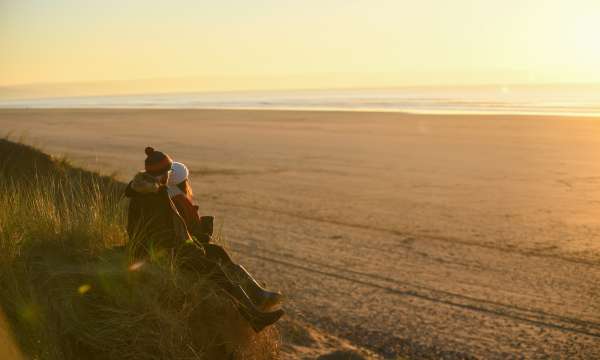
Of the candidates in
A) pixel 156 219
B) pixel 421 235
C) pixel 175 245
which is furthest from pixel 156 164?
pixel 421 235

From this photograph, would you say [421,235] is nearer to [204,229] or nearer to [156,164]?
[204,229]

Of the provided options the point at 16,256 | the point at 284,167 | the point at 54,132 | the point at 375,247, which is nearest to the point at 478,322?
the point at 375,247

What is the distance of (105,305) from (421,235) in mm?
6458

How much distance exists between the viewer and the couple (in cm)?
502

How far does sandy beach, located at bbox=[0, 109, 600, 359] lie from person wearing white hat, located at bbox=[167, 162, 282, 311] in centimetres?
155

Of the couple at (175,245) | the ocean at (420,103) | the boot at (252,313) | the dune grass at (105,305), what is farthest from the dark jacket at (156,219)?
the ocean at (420,103)

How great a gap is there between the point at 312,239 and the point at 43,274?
17.6 feet

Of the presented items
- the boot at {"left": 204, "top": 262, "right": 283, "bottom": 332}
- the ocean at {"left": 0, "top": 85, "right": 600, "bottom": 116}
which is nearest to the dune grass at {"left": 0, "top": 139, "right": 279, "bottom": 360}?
the boot at {"left": 204, "top": 262, "right": 283, "bottom": 332}

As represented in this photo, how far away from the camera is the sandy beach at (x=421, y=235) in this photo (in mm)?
6707

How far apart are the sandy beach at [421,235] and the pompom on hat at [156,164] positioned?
2395 mm

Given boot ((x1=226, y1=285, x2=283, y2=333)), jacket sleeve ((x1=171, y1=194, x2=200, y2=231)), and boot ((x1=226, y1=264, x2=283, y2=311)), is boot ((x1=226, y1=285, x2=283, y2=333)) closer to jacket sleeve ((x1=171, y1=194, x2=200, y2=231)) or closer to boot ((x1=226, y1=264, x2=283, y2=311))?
boot ((x1=226, y1=264, x2=283, y2=311))

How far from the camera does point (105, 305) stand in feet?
15.6

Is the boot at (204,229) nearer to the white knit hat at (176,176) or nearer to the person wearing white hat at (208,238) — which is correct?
the person wearing white hat at (208,238)

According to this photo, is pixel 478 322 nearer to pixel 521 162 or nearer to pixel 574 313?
pixel 574 313
